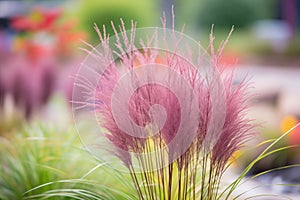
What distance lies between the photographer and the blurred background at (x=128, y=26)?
10.7ft

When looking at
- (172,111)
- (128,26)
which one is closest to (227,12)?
(128,26)

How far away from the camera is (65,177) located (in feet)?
7.06

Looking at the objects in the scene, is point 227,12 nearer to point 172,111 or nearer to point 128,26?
point 128,26

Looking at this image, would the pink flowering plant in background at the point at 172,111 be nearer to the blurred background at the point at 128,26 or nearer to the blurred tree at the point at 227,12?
the blurred background at the point at 128,26

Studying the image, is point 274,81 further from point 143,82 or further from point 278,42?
point 143,82

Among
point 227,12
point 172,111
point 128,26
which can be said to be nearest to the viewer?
point 172,111

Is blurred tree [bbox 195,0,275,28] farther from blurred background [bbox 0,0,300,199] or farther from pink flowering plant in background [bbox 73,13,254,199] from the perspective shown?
pink flowering plant in background [bbox 73,13,254,199]

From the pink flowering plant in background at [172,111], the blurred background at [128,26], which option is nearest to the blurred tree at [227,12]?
the blurred background at [128,26]

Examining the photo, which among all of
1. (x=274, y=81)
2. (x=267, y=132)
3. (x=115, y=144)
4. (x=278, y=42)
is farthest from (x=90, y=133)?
(x=278, y=42)

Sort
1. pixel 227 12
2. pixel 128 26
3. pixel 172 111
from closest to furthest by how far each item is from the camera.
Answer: pixel 172 111 < pixel 128 26 < pixel 227 12

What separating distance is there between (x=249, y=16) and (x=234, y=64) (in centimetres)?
1006

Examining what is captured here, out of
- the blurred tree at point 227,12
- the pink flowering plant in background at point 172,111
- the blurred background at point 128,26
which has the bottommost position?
the pink flowering plant in background at point 172,111

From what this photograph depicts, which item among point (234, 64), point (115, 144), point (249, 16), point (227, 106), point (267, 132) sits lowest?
point (115, 144)

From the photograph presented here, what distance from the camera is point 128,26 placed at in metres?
8.09
